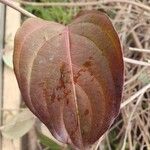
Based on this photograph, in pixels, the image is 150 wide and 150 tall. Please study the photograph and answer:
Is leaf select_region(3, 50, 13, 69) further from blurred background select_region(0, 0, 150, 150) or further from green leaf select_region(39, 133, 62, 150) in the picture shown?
green leaf select_region(39, 133, 62, 150)

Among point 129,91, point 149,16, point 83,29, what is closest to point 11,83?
point 129,91

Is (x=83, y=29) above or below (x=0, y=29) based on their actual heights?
above

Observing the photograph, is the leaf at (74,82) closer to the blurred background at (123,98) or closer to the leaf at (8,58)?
the blurred background at (123,98)

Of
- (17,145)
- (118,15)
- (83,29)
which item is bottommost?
(17,145)

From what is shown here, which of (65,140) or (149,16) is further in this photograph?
(149,16)

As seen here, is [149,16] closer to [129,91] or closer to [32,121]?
[129,91]

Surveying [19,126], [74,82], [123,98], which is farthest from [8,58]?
[74,82]

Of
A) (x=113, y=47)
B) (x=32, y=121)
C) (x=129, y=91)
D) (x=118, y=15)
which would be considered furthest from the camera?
(x=118, y=15)

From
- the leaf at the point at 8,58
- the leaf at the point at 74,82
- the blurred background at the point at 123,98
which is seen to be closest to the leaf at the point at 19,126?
the blurred background at the point at 123,98
